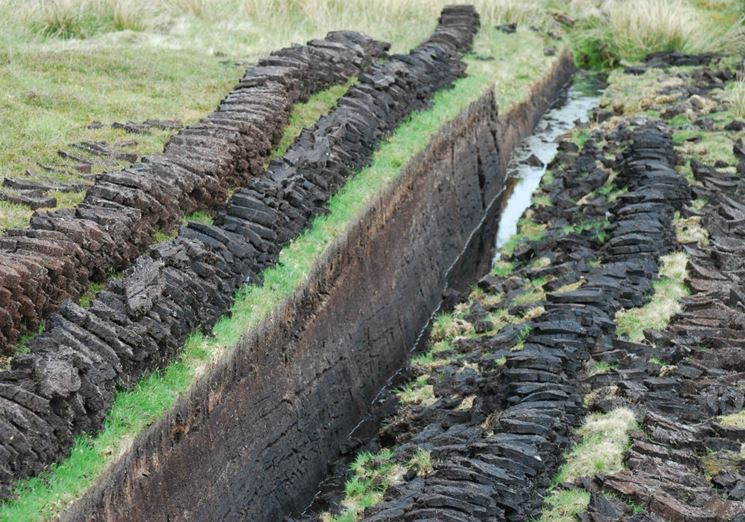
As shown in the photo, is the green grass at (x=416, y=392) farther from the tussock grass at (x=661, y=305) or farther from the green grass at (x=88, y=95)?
the green grass at (x=88, y=95)

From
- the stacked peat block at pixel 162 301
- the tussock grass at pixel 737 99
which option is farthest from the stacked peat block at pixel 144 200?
the tussock grass at pixel 737 99

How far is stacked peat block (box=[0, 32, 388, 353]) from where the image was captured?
1056 centimetres

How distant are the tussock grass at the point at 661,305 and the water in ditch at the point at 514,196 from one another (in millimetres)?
2439

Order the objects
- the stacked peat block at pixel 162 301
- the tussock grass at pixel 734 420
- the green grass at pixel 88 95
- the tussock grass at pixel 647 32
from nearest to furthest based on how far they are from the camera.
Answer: the stacked peat block at pixel 162 301
the tussock grass at pixel 734 420
the green grass at pixel 88 95
the tussock grass at pixel 647 32

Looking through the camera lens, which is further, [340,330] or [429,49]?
[429,49]

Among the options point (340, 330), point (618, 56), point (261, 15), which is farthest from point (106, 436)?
point (618, 56)

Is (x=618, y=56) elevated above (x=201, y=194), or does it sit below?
below

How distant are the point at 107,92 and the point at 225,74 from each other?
2.21m

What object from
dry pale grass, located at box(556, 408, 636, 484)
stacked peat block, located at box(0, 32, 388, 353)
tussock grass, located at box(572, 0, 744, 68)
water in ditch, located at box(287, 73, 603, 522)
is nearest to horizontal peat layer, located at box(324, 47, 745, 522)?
dry pale grass, located at box(556, 408, 636, 484)

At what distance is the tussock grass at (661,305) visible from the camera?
13.4m

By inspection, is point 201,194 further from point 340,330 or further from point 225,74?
point 225,74

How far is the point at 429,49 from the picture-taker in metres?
21.1

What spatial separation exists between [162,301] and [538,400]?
336 centimetres

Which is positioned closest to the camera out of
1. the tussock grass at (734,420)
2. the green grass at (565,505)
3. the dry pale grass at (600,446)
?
the green grass at (565,505)
